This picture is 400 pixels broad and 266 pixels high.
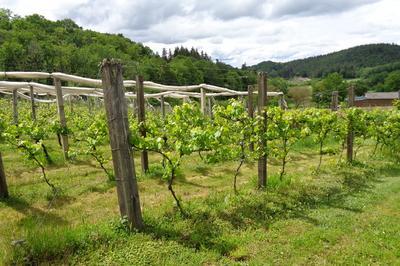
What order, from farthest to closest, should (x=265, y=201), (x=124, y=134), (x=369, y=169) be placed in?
(x=369, y=169), (x=265, y=201), (x=124, y=134)

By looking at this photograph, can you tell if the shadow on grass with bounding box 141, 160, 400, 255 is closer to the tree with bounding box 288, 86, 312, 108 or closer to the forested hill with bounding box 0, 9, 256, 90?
the forested hill with bounding box 0, 9, 256, 90

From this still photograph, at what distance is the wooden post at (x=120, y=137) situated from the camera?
4.50m

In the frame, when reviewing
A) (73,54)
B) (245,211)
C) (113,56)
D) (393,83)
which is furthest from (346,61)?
(245,211)

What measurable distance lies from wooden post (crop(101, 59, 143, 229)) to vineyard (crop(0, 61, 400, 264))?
1 cm

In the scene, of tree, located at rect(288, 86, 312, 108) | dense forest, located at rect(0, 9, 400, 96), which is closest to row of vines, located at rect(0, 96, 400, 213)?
dense forest, located at rect(0, 9, 400, 96)

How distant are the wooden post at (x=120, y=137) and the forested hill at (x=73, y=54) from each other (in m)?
28.0

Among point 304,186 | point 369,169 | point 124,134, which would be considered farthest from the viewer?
point 369,169

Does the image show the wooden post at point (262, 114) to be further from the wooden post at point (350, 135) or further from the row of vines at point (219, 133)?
the wooden post at point (350, 135)

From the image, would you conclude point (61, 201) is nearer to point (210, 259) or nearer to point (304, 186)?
point (210, 259)

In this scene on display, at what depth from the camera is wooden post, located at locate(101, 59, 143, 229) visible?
14.8 ft

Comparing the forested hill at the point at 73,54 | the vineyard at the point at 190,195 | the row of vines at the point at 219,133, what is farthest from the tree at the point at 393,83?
the vineyard at the point at 190,195

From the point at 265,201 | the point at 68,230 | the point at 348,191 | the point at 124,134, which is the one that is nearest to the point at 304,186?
the point at 348,191

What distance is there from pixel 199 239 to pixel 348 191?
420 cm

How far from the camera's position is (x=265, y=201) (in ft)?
20.8
